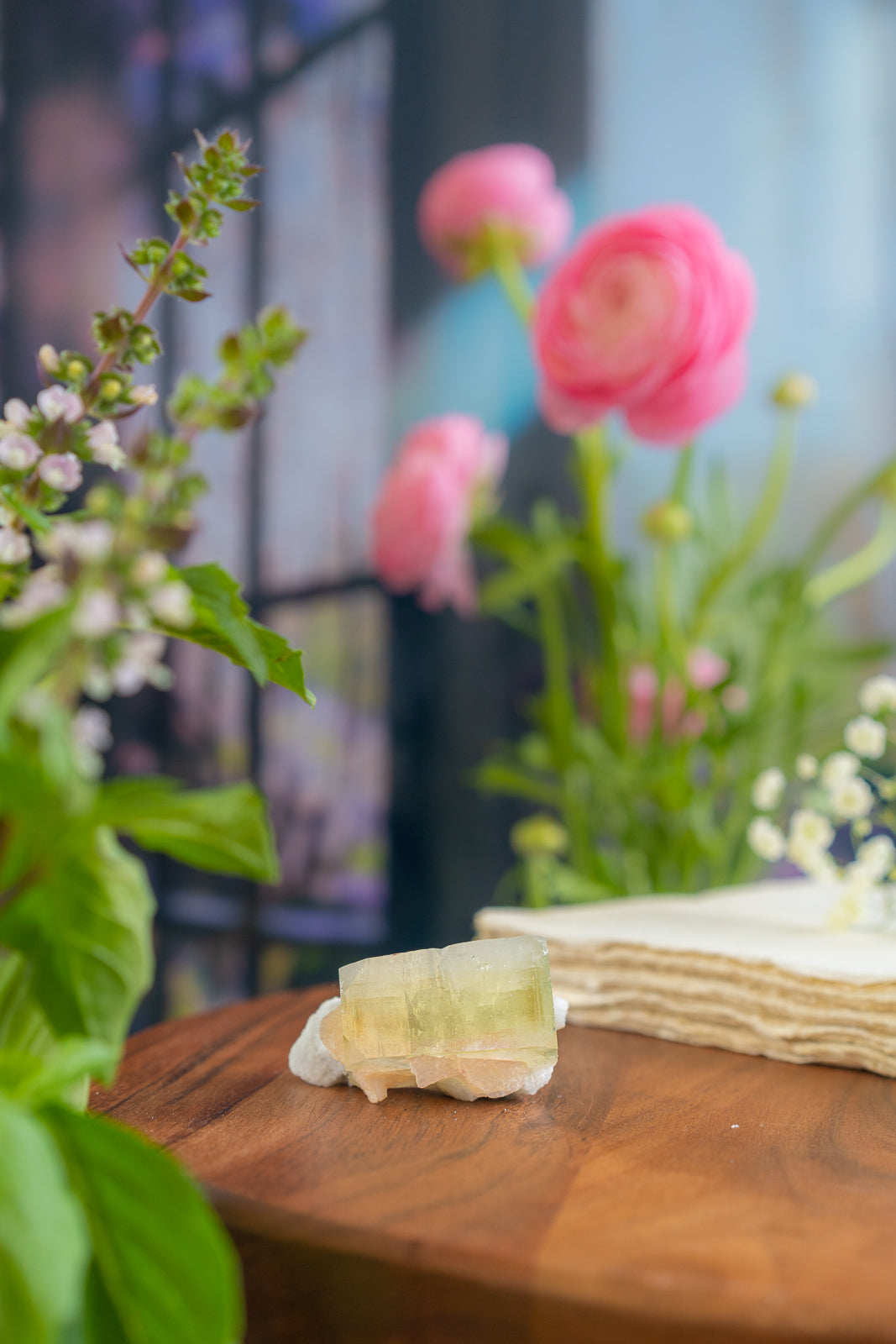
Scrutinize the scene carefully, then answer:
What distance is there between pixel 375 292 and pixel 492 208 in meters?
0.19

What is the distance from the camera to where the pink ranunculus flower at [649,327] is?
797 millimetres

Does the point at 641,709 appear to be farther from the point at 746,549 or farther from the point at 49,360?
the point at 49,360

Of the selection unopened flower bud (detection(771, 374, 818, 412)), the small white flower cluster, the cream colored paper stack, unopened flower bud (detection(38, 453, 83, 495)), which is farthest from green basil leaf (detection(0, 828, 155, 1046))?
unopened flower bud (detection(771, 374, 818, 412))

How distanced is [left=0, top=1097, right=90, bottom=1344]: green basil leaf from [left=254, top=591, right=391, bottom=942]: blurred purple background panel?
79 centimetres

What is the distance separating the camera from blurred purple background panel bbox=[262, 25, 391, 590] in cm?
103

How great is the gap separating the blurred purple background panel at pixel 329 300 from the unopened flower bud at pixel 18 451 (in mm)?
699

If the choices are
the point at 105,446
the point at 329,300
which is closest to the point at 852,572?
the point at 329,300

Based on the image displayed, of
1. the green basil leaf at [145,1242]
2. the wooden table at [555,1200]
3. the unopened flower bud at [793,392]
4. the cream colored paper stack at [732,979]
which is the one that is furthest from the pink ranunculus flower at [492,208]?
the green basil leaf at [145,1242]

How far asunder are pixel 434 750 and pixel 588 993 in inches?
22.7

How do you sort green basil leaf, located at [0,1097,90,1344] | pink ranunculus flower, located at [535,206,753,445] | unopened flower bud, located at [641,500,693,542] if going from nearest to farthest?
1. green basil leaf, located at [0,1097,90,1344]
2. pink ranunculus flower, located at [535,206,753,445]
3. unopened flower bud, located at [641,500,693,542]

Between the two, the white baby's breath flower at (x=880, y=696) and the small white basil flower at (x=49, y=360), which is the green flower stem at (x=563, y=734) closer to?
the white baby's breath flower at (x=880, y=696)

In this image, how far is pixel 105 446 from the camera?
33cm

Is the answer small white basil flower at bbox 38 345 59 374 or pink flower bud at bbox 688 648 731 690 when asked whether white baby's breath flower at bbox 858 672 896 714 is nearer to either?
pink flower bud at bbox 688 648 731 690

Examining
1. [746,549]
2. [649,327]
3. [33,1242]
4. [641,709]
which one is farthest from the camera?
[641,709]
